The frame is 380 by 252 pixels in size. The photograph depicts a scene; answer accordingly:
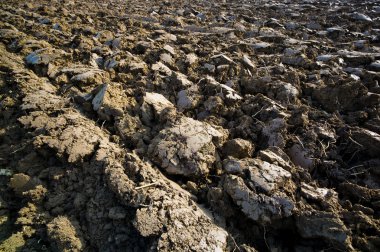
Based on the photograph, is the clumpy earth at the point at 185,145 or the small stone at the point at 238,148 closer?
the clumpy earth at the point at 185,145

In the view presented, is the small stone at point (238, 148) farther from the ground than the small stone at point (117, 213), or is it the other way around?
the small stone at point (238, 148)

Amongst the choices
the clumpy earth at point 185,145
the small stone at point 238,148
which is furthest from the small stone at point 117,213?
the small stone at point 238,148

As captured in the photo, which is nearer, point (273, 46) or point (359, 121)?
point (359, 121)

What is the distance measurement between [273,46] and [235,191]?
327 centimetres

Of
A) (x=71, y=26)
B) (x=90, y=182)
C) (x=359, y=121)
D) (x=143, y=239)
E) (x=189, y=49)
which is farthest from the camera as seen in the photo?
(x=71, y=26)

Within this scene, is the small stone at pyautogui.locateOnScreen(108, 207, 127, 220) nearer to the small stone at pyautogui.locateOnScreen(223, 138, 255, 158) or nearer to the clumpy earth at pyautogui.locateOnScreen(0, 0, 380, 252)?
the clumpy earth at pyautogui.locateOnScreen(0, 0, 380, 252)

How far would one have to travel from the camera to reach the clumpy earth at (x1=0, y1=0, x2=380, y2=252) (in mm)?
2084

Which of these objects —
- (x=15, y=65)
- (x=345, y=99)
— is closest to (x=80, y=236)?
(x=15, y=65)

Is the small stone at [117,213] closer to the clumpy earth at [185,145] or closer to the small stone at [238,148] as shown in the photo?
the clumpy earth at [185,145]

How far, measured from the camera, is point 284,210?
2121 millimetres

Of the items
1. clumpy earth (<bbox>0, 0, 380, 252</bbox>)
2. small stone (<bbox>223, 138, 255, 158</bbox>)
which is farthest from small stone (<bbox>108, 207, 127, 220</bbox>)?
small stone (<bbox>223, 138, 255, 158</bbox>)

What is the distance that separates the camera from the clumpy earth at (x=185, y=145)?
Answer: 2.08 meters

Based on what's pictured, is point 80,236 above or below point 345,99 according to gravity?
below

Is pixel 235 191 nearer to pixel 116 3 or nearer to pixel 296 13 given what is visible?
pixel 296 13
